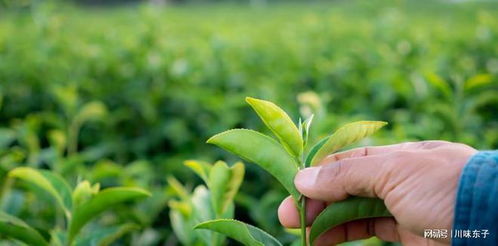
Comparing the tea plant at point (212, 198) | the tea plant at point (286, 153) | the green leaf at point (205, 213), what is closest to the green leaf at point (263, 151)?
the tea plant at point (286, 153)

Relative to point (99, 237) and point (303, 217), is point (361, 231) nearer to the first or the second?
point (303, 217)

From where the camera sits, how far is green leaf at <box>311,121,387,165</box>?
3.31 feet

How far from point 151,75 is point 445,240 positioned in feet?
7.00

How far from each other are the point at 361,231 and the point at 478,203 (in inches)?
12.2

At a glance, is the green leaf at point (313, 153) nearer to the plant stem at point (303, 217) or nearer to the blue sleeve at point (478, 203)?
the plant stem at point (303, 217)

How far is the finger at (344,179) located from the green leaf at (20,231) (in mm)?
567

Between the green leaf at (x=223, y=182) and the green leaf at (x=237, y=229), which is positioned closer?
the green leaf at (x=237, y=229)

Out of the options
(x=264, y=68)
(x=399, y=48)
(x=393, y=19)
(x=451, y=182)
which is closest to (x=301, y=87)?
(x=264, y=68)

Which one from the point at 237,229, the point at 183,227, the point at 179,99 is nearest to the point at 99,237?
the point at 183,227

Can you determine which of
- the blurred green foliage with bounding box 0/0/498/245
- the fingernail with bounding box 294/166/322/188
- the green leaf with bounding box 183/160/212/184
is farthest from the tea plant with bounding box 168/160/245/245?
the blurred green foliage with bounding box 0/0/498/245

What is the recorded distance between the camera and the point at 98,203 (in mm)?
1269

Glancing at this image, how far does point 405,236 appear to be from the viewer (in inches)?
45.9

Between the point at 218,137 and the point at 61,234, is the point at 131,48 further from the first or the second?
the point at 218,137

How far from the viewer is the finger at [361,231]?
1.19 m
